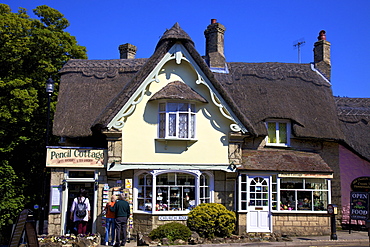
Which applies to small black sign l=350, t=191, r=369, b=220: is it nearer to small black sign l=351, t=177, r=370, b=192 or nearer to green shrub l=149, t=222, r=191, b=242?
small black sign l=351, t=177, r=370, b=192

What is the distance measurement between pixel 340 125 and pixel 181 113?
9097 mm

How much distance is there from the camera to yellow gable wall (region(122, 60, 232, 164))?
59.1ft

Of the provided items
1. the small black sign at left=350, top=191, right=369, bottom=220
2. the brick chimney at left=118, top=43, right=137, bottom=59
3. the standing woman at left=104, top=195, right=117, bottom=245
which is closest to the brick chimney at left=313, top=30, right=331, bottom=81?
the small black sign at left=350, top=191, right=369, bottom=220

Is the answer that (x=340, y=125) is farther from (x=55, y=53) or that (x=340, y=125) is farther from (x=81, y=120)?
(x=55, y=53)

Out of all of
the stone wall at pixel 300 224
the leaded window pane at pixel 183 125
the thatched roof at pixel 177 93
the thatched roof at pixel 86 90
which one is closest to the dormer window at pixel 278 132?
the stone wall at pixel 300 224

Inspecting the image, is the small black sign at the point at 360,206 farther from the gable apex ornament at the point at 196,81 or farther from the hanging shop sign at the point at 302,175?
the gable apex ornament at the point at 196,81

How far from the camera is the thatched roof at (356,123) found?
22.2m

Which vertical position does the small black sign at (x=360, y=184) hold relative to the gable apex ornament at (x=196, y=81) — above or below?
Result: below

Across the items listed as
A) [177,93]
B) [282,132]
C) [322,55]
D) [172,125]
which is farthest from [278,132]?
[322,55]

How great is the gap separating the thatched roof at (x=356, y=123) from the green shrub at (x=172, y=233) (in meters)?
10.5

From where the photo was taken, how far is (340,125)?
22.3 meters

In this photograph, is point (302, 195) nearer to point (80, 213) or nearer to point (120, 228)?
point (120, 228)

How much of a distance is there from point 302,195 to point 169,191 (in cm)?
600

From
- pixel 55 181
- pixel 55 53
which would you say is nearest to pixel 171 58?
pixel 55 181
